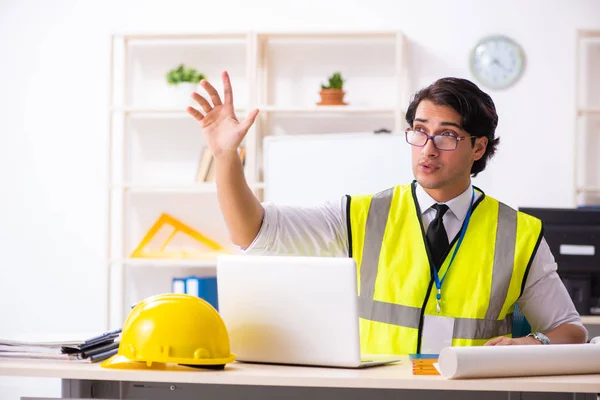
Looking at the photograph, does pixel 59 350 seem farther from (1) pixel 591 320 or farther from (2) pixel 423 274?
(1) pixel 591 320

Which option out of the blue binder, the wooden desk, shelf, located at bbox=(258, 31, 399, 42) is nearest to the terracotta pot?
shelf, located at bbox=(258, 31, 399, 42)

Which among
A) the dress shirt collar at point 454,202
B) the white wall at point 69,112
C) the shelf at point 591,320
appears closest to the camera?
the dress shirt collar at point 454,202

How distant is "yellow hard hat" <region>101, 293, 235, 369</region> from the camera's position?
5.44 feet

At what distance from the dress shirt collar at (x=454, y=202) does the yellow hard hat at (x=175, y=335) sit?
81cm

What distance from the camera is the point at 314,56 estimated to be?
4.85 metres

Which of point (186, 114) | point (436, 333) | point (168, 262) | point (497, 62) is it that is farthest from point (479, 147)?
point (186, 114)

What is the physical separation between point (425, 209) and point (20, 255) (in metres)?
3.41

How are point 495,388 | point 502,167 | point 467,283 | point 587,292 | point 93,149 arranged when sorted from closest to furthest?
point 495,388 < point 467,283 < point 587,292 < point 502,167 < point 93,149

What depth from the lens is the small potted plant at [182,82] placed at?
4688 mm

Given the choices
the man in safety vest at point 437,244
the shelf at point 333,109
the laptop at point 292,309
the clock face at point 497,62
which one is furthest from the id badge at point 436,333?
the clock face at point 497,62

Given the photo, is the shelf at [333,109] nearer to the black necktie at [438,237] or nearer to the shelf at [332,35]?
the shelf at [332,35]

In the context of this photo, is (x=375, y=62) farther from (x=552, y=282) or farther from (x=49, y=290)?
(x=552, y=282)

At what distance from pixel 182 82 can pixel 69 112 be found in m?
0.78

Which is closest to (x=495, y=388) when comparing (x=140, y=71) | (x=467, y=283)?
(x=467, y=283)
